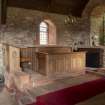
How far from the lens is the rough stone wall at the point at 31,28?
6141 millimetres

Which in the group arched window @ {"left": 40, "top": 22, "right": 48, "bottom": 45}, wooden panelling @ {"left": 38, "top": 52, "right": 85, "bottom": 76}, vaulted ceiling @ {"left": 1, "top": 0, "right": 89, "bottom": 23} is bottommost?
wooden panelling @ {"left": 38, "top": 52, "right": 85, "bottom": 76}

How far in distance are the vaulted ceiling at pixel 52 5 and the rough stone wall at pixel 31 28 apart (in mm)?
197

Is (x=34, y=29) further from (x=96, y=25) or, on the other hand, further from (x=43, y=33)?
(x=96, y=25)

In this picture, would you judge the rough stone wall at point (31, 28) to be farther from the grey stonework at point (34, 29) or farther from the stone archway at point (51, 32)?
the stone archway at point (51, 32)

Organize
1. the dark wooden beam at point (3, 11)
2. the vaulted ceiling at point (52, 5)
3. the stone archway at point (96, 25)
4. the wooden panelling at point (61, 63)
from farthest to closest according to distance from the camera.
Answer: the stone archway at point (96, 25) → the vaulted ceiling at point (52, 5) → the dark wooden beam at point (3, 11) → the wooden panelling at point (61, 63)

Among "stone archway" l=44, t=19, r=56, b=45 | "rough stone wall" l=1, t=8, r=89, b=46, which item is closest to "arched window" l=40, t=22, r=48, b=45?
"stone archway" l=44, t=19, r=56, b=45

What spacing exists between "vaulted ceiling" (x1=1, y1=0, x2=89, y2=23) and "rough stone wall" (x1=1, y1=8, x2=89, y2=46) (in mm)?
197

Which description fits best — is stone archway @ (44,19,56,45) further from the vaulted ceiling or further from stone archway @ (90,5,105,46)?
stone archway @ (90,5,105,46)

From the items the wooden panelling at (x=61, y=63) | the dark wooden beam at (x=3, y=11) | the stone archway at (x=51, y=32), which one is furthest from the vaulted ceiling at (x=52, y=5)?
the wooden panelling at (x=61, y=63)

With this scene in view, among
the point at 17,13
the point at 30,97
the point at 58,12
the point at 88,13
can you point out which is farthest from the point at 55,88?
the point at 88,13

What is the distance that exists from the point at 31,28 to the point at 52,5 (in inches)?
58.7

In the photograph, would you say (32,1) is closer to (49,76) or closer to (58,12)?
(58,12)

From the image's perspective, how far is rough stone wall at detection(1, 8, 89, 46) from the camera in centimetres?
614

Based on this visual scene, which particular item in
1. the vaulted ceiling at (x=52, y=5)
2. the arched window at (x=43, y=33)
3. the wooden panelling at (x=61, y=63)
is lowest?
the wooden panelling at (x=61, y=63)
